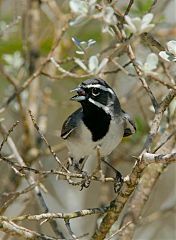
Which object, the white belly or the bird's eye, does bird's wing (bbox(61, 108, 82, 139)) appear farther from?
the bird's eye

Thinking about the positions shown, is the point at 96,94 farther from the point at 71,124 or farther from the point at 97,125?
the point at 71,124

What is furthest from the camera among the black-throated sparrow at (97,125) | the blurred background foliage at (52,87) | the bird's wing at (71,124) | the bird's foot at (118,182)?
the blurred background foliage at (52,87)

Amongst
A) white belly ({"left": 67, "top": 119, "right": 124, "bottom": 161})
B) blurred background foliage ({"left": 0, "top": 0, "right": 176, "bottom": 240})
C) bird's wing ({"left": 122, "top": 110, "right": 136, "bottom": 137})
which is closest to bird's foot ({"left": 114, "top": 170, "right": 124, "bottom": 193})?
white belly ({"left": 67, "top": 119, "right": 124, "bottom": 161})

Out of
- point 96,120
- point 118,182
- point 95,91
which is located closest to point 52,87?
point 96,120

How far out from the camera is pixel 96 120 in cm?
364

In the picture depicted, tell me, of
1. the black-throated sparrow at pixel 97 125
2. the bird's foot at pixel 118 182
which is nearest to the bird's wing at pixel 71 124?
the black-throated sparrow at pixel 97 125

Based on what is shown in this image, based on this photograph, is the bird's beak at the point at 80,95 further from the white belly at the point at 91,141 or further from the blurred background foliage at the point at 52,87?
the blurred background foliage at the point at 52,87

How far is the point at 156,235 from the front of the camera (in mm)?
5613

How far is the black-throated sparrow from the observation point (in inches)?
142

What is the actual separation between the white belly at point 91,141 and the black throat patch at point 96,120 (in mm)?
24

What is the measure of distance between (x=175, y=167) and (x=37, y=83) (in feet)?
5.62

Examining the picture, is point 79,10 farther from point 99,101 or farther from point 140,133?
point 140,133

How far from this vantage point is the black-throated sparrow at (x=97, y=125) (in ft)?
11.8

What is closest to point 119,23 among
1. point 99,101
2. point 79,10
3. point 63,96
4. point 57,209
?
point 79,10
